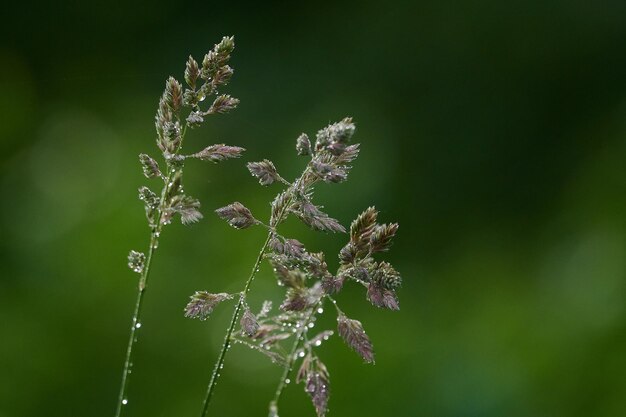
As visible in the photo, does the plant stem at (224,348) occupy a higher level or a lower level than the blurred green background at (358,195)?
lower

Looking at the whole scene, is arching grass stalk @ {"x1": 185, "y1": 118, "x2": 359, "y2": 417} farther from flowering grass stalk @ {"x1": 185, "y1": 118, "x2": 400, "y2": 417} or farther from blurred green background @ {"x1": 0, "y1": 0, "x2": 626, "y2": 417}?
blurred green background @ {"x1": 0, "y1": 0, "x2": 626, "y2": 417}

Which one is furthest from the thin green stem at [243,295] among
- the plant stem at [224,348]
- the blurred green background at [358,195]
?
the blurred green background at [358,195]

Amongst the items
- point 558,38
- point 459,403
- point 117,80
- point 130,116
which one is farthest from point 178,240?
point 558,38

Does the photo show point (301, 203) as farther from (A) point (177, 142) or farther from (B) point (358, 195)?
(B) point (358, 195)

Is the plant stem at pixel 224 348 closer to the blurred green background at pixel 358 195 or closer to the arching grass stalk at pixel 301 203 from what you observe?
the arching grass stalk at pixel 301 203

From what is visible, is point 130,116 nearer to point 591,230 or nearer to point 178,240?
point 178,240

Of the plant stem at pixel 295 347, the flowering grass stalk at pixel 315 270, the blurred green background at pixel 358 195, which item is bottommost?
the plant stem at pixel 295 347

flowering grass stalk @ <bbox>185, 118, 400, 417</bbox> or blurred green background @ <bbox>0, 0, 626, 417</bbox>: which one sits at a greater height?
blurred green background @ <bbox>0, 0, 626, 417</bbox>

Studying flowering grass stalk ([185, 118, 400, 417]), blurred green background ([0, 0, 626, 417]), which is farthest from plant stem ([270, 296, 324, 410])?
blurred green background ([0, 0, 626, 417])

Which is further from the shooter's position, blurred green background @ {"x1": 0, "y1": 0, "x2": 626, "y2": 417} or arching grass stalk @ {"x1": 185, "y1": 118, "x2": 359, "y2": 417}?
blurred green background @ {"x1": 0, "y1": 0, "x2": 626, "y2": 417}
